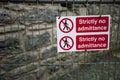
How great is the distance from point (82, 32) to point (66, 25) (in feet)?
0.53

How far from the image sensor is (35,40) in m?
2.44

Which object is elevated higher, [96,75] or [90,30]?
[90,30]

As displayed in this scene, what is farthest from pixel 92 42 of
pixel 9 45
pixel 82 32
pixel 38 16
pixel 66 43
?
pixel 9 45

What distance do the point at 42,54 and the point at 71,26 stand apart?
73 centimetres

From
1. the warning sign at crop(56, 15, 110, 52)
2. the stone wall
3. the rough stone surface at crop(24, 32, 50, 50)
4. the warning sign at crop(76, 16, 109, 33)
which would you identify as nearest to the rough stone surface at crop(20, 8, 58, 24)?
the stone wall

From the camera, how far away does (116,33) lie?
241 cm

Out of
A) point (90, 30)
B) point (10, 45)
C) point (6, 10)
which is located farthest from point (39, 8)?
point (90, 30)

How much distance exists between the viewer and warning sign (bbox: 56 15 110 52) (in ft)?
6.44

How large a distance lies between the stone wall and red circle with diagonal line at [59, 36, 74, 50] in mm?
413

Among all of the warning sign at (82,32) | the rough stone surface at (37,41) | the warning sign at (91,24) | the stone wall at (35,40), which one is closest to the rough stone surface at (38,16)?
the stone wall at (35,40)

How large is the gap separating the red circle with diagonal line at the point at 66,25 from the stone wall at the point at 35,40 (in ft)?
1.26

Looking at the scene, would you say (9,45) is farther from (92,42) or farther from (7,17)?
(92,42)

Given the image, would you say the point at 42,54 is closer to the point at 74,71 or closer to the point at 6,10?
the point at 74,71

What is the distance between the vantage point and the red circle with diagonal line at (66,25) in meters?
1.96
